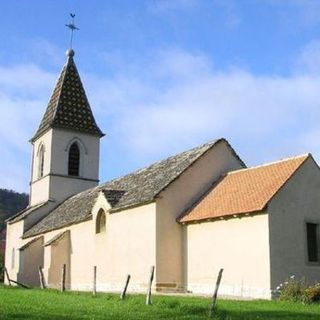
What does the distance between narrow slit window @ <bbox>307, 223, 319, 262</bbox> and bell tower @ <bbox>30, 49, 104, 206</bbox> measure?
2357 centimetres

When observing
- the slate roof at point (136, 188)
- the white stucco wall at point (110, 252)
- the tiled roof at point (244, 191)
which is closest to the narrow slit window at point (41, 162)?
the slate roof at point (136, 188)

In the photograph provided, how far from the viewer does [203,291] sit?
78.6 ft

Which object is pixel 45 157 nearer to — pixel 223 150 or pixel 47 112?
pixel 47 112

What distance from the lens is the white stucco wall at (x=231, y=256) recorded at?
842 inches

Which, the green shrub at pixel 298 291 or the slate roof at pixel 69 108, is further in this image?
the slate roof at pixel 69 108

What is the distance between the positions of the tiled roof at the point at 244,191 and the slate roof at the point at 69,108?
1918 centimetres

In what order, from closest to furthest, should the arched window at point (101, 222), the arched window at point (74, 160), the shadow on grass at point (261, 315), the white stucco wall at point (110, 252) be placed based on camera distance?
1. the shadow on grass at point (261, 315)
2. the white stucco wall at point (110, 252)
3. the arched window at point (101, 222)
4. the arched window at point (74, 160)

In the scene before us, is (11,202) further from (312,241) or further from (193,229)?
(312,241)

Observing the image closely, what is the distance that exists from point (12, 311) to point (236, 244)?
11090mm

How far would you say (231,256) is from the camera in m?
22.7

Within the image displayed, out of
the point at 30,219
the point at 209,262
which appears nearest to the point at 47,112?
the point at 30,219

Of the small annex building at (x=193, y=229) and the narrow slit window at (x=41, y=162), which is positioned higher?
the narrow slit window at (x=41, y=162)

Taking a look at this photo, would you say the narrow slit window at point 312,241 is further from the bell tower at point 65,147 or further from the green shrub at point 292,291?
the bell tower at point 65,147

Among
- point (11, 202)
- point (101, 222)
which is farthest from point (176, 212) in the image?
point (11, 202)
